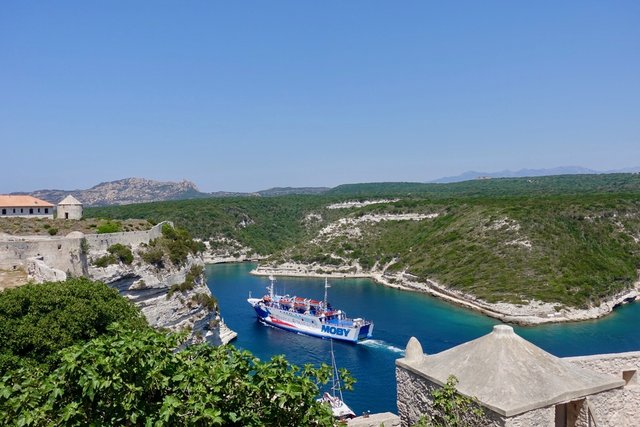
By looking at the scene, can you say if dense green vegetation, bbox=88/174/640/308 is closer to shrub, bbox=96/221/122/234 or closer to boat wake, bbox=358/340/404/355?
boat wake, bbox=358/340/404/355

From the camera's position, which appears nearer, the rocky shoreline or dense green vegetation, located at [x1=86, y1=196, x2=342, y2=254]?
the rocky shoreline

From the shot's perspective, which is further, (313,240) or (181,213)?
(181,213)

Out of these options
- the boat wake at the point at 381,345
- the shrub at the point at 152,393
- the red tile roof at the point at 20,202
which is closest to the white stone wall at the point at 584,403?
the shrub at the point at 152,393

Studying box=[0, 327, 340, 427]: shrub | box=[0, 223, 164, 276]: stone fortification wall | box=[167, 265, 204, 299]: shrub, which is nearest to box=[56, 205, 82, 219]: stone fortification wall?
box=[0, 223, 164, 276]: stone fortification wall

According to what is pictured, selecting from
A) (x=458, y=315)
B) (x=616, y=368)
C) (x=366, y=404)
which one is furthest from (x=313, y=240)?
(x=616, y=368)

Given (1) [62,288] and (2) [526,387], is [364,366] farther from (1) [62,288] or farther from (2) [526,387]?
(2) [526,387]

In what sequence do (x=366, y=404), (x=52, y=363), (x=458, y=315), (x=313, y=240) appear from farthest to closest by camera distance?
1. (x=313, y=240)
2. (x=458, y=315)
3. (x=366, y=404)
4. (x=52, y=363)

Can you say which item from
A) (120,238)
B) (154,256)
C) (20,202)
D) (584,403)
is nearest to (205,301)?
(154,256)
